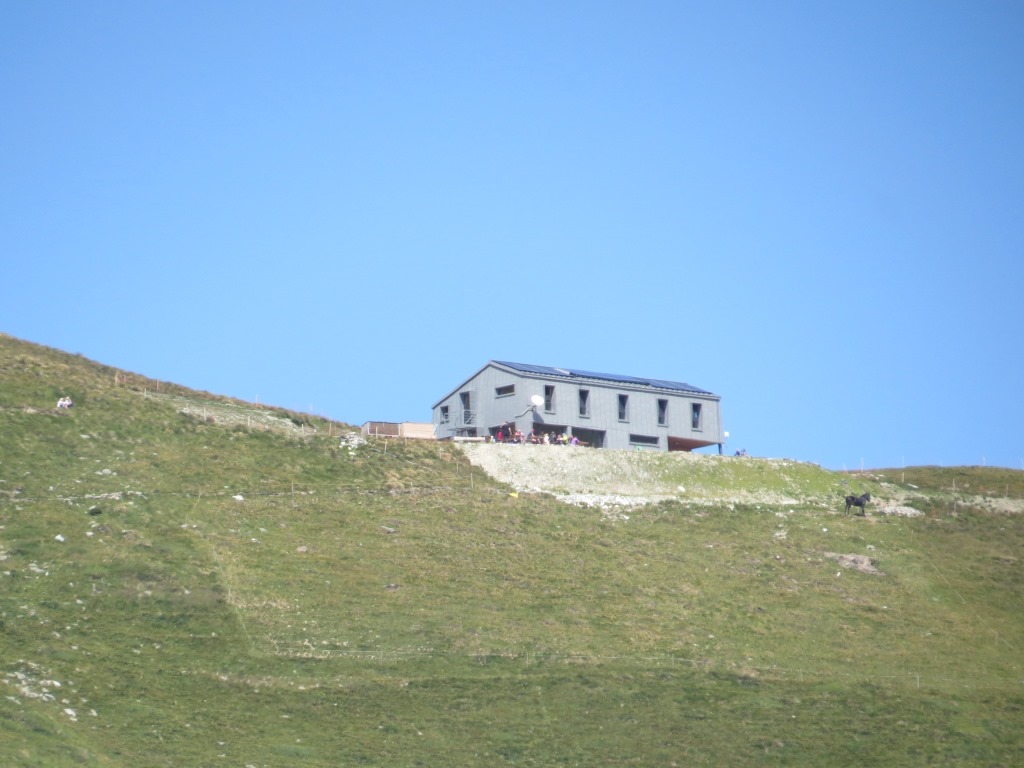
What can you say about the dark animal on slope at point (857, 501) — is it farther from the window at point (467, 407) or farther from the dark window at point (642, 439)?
the window at point (467, 407)

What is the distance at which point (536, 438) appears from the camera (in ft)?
300

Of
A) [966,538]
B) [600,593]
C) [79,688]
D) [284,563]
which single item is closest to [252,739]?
[79,688]

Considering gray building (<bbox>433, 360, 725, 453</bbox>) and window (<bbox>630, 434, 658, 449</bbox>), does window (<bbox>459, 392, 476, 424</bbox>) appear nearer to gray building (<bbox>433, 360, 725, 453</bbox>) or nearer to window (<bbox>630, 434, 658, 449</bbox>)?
gray building (<bbox>433, 360, 725, 453</bbox>)

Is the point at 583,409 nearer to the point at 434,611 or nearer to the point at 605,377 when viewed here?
the point at 605,377

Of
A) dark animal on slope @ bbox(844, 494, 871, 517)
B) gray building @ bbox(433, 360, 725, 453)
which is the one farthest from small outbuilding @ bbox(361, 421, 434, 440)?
dark animal on slope @ bbox(844, 494, 871, 517)

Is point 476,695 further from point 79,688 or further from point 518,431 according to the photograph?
point 518,431

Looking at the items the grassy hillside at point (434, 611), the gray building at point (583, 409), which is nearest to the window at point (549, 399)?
the gray building at point (583, 409)

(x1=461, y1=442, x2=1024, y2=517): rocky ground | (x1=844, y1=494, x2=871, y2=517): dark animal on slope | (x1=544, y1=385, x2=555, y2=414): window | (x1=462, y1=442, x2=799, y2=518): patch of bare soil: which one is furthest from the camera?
(x1=544, y1=385, x2=555, y2=414): window

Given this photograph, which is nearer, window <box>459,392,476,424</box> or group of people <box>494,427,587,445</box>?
group of people <box>494,427,587,445</box>

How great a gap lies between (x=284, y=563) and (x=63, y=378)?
89.9 ft

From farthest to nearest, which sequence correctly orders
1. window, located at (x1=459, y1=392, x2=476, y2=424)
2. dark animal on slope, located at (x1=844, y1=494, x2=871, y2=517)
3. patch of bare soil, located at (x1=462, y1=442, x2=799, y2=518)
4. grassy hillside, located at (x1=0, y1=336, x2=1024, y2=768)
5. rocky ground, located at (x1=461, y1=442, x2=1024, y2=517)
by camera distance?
window, located at (x1=459, y1=392, x2=476, y2=424) → dark animal on slope, located at (x1=844, y1=494, x2=871, y2=517) → rocky ground, located at (x1=461, y1=442, x2=1024, y2=517) → patch of bare soil, located at (x1=462, y1=442, x2=799, y2=518) → grassy hillside, located at (x1=0, y1=336, x2=1024, y2=768)

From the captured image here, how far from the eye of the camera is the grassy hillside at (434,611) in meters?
46.8

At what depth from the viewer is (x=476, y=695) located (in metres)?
51.1

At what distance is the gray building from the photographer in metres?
93.6
